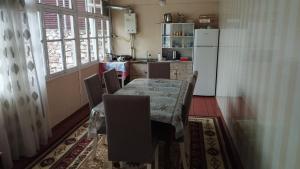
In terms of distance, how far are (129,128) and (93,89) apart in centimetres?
105

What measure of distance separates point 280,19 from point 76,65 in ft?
12.1

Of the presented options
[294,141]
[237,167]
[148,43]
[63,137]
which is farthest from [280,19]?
[148,43]

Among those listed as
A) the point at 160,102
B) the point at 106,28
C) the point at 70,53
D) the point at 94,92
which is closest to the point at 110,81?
the point at 94,92

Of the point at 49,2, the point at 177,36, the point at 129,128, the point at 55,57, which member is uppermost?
the point at 49,2

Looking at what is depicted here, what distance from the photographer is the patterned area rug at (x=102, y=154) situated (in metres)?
2.59

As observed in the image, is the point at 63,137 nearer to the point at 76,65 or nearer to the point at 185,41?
the point at 76,65

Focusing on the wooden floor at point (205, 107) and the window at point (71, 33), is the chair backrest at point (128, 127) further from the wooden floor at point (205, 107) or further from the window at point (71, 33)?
the wooden floor at point (205, 107)

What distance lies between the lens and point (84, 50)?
479cm

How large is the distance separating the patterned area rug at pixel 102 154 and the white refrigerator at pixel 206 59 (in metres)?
1.94

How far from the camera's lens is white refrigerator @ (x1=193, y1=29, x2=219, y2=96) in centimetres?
506

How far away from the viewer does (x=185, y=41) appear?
19.0ft

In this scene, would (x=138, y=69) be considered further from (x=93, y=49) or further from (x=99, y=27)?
(x=99, y=27)

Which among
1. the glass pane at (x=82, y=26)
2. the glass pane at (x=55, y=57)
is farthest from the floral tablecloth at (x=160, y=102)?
the glass pane at (x=82, y=26)

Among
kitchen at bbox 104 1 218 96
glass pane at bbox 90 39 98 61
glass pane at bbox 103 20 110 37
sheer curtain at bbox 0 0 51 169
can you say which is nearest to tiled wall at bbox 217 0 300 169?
sheer curtain at bbox 0 0 51 169
